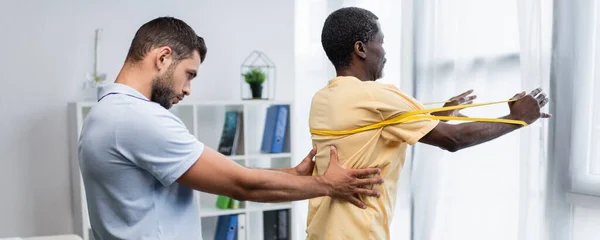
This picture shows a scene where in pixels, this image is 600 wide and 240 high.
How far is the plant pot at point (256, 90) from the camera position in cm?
325

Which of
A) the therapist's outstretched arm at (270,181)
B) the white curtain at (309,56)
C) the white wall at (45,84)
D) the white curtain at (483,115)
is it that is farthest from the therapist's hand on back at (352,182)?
the white wall at (45,84)

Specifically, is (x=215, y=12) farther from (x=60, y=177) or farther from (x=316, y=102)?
(x=316, y=102)

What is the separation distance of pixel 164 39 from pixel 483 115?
1.23 metres

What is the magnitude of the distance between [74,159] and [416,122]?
218 cm

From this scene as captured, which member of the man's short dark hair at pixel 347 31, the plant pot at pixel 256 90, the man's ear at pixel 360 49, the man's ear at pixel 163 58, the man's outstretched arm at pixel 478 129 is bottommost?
the man's outstretched arm at pixel 478 129

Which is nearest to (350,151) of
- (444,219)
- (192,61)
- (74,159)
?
(192,61)

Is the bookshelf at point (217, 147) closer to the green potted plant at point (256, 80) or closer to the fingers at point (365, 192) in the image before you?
the green potted plant at point (256, 80)

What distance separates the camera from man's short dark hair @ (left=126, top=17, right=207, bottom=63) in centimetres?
142

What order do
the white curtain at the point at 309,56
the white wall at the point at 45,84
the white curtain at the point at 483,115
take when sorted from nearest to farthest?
1. the white curtain at the point at 483,115
2. the white curtain at the point at 309,56
3. the white wall at the point at 45,84

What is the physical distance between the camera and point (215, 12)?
133 inches

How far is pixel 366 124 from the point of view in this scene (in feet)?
4.91

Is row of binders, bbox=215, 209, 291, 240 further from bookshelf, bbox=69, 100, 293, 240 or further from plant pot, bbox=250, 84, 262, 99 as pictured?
plant pot, bbox=250, 84, 262, 99

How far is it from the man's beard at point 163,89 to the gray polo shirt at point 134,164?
0.16ft

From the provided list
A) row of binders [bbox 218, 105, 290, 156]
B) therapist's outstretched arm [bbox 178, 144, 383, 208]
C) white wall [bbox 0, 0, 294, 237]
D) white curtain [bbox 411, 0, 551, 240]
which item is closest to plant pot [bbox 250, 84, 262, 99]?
row of binders [bbox 218, 105, 290, 156]
